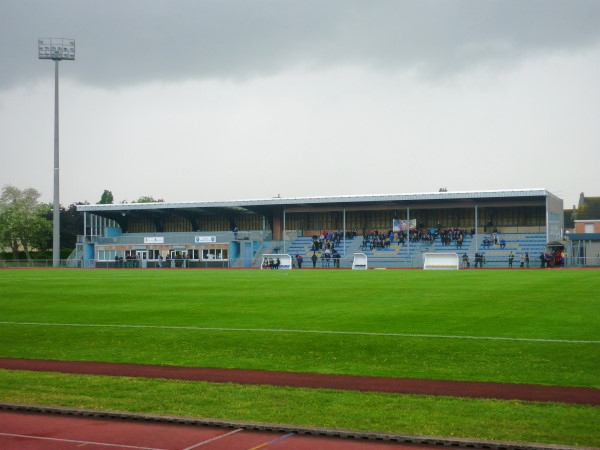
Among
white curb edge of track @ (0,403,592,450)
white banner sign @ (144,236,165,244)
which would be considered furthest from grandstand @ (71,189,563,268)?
white curb edge of track @ (0,403,592,450)

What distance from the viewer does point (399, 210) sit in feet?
257

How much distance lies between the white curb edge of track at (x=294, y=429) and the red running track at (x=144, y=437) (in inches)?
2.6

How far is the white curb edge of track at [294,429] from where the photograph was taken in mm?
6746

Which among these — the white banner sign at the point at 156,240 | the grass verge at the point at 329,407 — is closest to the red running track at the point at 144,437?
the grass verge at the point at 329,407

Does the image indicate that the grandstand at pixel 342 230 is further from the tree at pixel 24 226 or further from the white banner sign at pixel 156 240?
the tree at pixel 24 226

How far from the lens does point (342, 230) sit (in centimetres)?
8025

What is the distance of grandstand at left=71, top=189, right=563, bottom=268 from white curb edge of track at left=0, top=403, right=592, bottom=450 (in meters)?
59.4

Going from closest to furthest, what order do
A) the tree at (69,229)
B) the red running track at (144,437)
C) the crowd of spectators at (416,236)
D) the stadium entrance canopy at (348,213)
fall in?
the red running track at (144,437) < the crowd of spectators at (416,236) < the stadium entrance canopy at (348,213) < the tree at (69,229)

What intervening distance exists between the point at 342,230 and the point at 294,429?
240ft

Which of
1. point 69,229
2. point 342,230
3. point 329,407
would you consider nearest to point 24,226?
point 69,229

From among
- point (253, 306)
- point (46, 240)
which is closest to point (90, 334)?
point (253, 306)

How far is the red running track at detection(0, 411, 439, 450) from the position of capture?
696 cm

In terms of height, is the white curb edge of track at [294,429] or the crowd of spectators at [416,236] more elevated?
the crowd of spectators at [416,236]

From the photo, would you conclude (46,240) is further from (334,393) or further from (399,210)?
(334,393)
